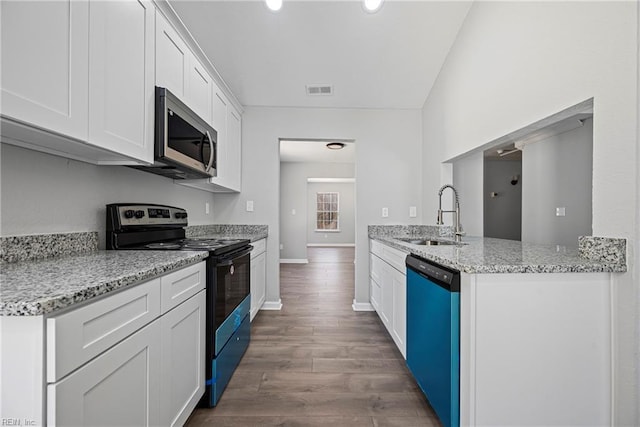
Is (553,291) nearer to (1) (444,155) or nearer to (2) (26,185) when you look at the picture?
(1) (444,155)

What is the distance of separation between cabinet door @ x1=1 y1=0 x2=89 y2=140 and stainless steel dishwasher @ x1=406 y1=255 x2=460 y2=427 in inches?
66.6

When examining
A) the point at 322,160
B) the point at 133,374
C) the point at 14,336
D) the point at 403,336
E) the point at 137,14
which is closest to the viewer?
the point at 14,336

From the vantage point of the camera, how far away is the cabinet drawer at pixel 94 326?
71cm

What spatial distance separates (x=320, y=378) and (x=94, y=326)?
154cm

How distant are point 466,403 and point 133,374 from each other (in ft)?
4.39

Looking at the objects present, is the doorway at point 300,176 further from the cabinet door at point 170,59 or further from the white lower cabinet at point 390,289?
the cabinet door at point 170,59

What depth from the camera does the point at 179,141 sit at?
71.7 inches

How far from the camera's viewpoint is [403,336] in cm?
206

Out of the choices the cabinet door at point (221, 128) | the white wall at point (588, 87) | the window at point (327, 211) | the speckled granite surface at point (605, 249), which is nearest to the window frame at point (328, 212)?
the window at point (327, 211)

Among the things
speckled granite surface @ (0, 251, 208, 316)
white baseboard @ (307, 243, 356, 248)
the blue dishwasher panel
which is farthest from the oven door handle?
white baseboard @ (307, 243, 356, 248)

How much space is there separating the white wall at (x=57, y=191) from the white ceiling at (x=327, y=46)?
4.76 ft

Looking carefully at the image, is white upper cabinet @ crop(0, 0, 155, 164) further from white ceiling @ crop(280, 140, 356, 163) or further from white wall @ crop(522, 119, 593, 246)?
white wall @ crop(522, 119, 593, 246)

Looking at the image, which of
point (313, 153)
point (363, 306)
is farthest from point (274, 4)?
point (313, 153)

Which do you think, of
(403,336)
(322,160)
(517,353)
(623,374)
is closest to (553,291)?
(517,353)
